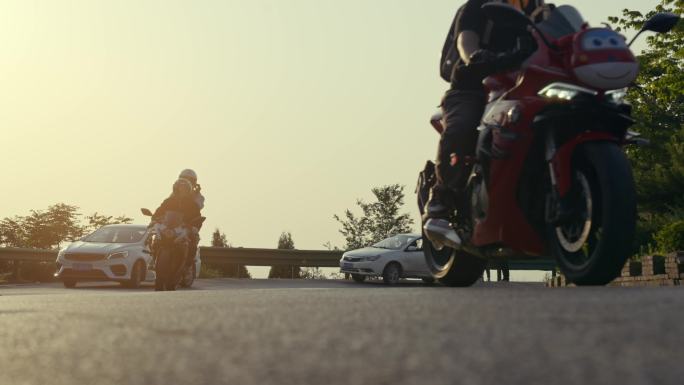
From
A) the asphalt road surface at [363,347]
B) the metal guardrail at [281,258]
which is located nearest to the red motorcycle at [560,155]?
the asphalt road surface at [363,347]

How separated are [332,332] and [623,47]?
4.25 metres

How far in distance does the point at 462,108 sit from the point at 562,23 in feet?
2.80

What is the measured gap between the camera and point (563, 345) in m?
1.48

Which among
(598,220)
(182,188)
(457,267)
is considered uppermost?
(182,188)

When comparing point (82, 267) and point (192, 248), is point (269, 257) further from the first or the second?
point (192, 248)

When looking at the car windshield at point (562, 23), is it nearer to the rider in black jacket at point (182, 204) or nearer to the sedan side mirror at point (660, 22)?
the sedan side mirror at point (660, 22)

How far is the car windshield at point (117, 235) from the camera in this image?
24344 millimetres

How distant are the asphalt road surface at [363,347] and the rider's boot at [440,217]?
4.37 metres

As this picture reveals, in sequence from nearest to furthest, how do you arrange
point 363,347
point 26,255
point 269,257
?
point 363,347 → point 26,255 → point 269,257

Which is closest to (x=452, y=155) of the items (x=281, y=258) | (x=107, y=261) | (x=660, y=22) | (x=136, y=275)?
(x=660, y=22)

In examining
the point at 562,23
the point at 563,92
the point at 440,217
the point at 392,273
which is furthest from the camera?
the point at 392,273

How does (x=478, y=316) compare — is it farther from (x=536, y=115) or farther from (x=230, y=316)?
(x=536, y=115)

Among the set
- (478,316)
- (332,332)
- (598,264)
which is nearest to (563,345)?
(332,332)

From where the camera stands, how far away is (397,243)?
3198cm
